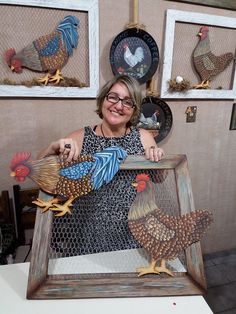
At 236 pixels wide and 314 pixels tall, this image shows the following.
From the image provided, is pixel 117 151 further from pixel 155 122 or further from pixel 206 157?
pixel 206 157

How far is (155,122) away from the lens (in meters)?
1.51

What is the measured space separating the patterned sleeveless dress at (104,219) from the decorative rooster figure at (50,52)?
76 cm

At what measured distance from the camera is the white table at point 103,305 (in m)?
0.63

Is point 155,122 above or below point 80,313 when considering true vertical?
above

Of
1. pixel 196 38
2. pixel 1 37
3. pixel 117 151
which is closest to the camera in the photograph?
pixel 117 151

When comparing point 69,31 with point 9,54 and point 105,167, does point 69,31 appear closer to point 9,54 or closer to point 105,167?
point 9,54

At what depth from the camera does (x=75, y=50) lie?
1301 mm

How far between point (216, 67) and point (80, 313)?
1.49m

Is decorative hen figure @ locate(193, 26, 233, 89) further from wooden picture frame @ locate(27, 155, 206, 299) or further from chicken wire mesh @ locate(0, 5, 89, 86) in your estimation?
wooden picture frame @ locate(27, 155, 206, 299)

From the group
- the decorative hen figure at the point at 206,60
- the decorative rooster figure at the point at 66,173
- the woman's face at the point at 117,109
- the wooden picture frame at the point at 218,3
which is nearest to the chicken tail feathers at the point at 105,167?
the decorative rooster figure at the point at 66,173

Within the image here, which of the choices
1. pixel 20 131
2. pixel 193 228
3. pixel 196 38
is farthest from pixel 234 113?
pixel 20 131

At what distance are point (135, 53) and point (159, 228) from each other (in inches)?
39.7

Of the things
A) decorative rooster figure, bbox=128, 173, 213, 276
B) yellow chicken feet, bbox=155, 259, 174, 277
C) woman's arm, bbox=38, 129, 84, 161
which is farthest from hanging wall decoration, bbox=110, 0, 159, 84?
yellow chicken feet, bbox=155, 259, 174, 277

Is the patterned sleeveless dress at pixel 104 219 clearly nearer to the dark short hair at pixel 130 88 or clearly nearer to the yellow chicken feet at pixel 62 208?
the yellow chicken feet at pixel 62 208
